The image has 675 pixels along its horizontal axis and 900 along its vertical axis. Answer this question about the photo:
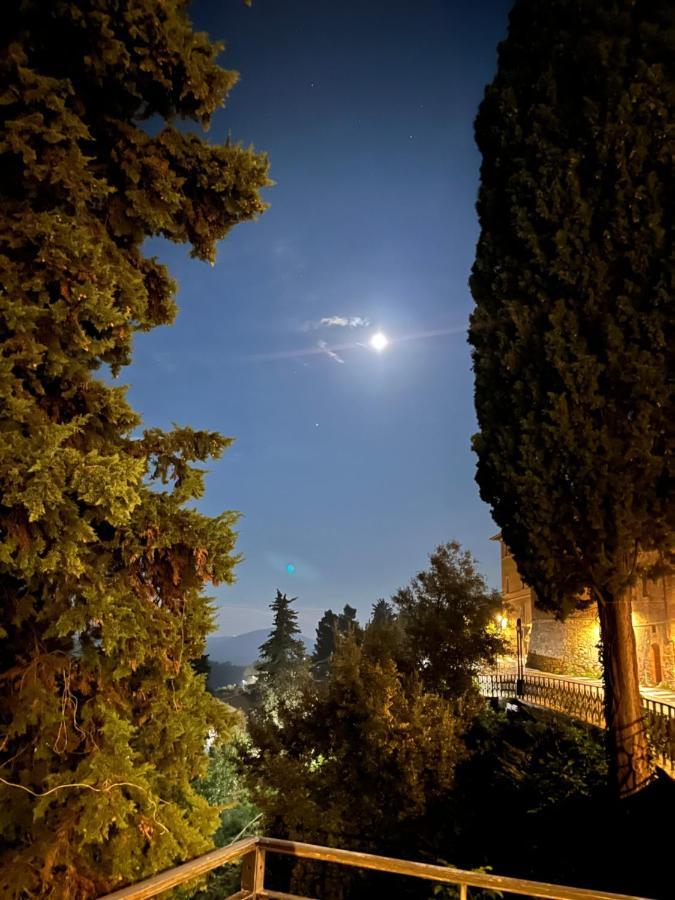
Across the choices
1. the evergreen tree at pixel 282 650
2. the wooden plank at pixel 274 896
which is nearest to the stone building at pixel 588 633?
the wooden plank at pixel 274 896

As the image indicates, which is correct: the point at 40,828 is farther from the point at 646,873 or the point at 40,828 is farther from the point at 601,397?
the point at 601,397

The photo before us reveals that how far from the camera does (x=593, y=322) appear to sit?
8.69m

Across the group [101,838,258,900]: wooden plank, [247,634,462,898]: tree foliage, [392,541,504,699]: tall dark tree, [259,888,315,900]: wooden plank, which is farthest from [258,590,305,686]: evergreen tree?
[101,838,258,900]: wooden plank

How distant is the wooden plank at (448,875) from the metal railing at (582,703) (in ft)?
26.2

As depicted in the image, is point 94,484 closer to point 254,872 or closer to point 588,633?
point 254,872

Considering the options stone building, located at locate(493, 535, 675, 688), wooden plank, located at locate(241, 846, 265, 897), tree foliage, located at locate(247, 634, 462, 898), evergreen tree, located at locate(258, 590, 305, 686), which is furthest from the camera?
evergreen tree, located at locate(258, 590, 305, 686)

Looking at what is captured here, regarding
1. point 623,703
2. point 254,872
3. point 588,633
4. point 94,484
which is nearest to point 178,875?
point 254,872

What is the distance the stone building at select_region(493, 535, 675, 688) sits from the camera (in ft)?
57.2

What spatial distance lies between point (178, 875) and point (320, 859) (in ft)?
2.19

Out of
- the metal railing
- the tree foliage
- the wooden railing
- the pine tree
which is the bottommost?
the tree foliage

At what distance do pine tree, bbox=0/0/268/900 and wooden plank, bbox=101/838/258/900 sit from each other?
1.00 metres

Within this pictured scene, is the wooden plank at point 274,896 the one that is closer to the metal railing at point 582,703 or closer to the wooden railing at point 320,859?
the wooden railing at point 320,859

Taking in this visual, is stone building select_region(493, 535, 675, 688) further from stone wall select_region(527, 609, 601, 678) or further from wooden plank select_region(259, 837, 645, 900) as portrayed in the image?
wooden plank select_region(259, 837, 645, 900)

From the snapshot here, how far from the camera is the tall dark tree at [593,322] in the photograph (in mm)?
8141
